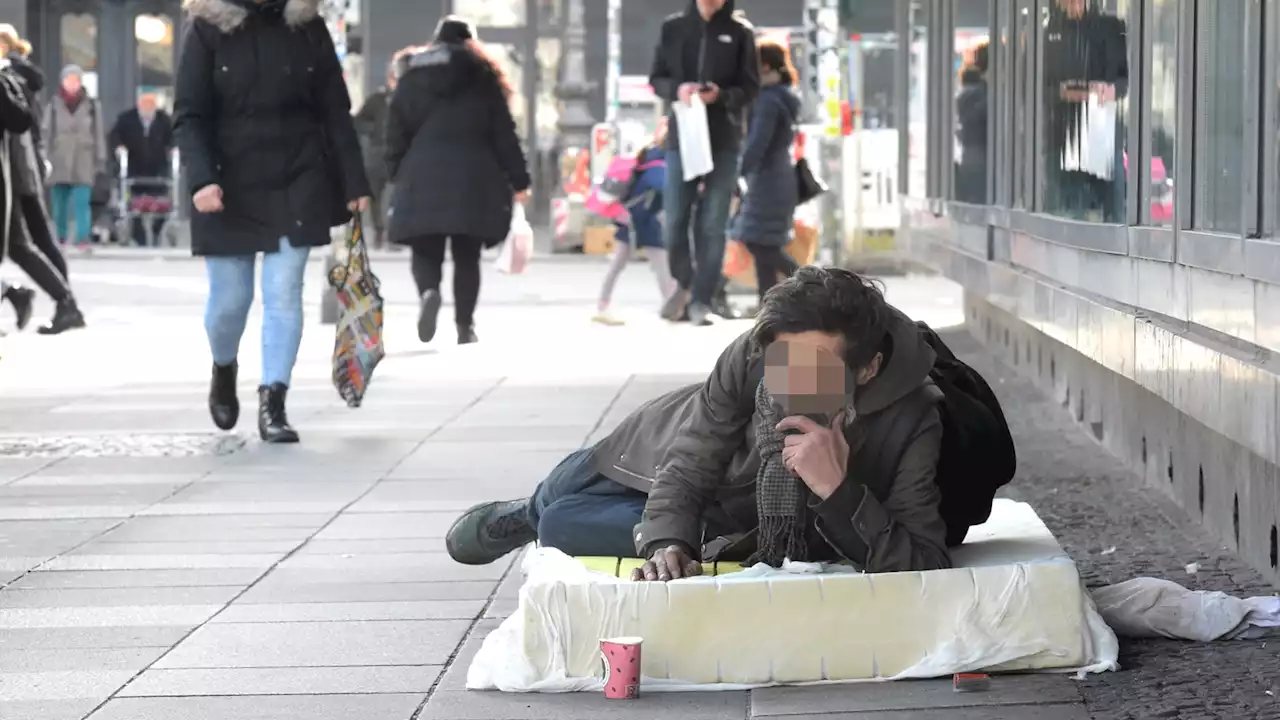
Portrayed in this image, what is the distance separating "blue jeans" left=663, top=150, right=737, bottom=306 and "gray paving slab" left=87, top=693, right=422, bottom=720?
375 inches

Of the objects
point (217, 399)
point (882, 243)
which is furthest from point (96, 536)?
point (882, 243)

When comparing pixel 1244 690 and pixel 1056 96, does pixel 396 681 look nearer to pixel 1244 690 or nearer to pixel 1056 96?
pixel 1244 690

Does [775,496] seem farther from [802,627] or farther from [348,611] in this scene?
[348,611]

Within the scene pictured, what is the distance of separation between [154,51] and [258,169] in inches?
916

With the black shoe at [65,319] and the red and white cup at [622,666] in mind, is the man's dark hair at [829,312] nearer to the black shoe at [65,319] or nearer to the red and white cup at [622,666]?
the red and white cup at [622,666]

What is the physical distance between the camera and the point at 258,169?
9070mm

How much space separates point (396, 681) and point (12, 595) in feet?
5.06

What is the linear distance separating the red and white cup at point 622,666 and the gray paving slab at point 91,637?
1165 millimetres

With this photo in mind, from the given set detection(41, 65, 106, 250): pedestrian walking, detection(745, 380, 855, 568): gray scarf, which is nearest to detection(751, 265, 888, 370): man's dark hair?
detection(745, 380, 855, 568): gray scarf

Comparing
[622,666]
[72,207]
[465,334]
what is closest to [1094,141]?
[622,666]

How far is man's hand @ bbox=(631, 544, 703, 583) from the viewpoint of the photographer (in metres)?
4.90

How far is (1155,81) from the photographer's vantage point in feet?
23.2

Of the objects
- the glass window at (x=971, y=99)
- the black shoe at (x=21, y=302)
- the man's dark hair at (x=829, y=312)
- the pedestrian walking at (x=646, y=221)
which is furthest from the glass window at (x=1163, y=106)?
the black shoe at (x=21, y=302)

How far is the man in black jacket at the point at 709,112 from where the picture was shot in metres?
14.2
